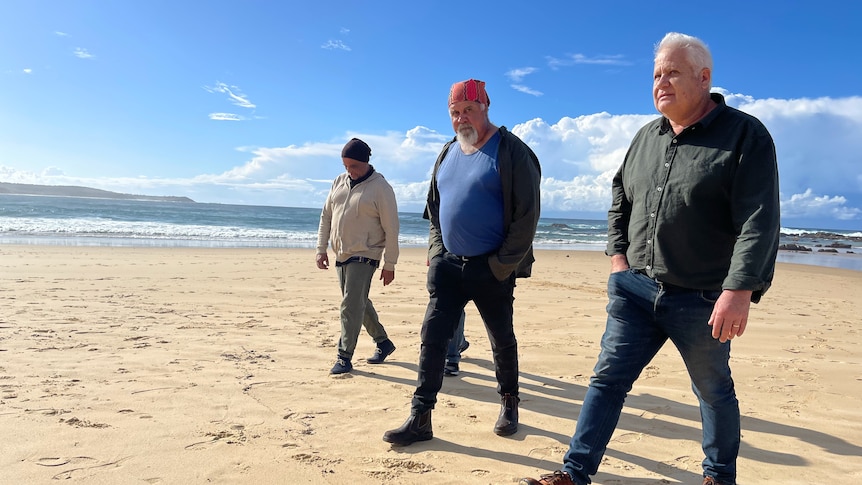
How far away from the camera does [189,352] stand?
16.1 feet

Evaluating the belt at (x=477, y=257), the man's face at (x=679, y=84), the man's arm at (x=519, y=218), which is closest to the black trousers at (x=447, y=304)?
the belt at (x=477, y=257)

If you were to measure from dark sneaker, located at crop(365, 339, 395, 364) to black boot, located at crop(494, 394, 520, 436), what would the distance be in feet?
5.82

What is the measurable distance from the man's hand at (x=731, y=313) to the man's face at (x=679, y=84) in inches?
30.3

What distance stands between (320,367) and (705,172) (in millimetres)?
3504

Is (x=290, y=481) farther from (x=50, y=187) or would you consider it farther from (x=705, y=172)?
(x=50, y=187)

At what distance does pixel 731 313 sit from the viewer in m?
1.97

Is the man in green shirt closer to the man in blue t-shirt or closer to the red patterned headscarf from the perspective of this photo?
the man in blue t-shirt

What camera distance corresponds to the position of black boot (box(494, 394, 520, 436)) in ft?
10.7

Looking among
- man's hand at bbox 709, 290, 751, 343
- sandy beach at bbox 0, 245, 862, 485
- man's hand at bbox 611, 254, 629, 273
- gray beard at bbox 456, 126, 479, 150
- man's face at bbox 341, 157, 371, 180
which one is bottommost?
sandy beach at bbox 0, 245, 862, 485

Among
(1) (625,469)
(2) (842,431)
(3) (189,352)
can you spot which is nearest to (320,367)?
(3) (189,352)

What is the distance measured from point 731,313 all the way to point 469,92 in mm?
1824

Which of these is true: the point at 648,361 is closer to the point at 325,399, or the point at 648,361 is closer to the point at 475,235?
the point at 475,235

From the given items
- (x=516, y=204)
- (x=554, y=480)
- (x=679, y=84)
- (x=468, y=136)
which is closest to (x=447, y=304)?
(x=516, y=204)

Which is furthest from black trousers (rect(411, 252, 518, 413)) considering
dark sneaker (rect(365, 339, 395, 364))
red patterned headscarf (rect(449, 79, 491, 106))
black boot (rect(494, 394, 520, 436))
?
dark sneaker (rect(365, 339, 395, 364))
